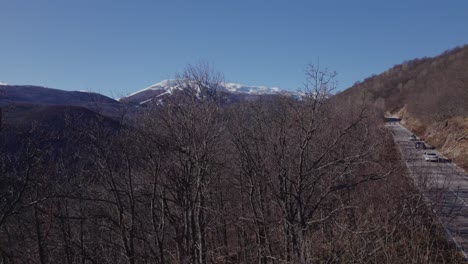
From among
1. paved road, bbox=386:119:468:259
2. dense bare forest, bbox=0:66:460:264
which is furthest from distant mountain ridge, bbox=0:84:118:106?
paved road, bbox=386:119:468:259

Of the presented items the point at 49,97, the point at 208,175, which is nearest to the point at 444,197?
the point at 208,175

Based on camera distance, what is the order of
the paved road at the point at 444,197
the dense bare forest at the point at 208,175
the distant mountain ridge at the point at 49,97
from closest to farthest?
1. the dense bare forest at the point at 208,175
2. the paved road at the point at 444,197
3. the distant mountain ridge at the point at 49,97

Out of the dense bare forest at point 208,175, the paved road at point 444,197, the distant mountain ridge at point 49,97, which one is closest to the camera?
the dense bare forest at point 208,175

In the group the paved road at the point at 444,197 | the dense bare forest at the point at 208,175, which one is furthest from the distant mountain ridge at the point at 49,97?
the paved road at the point at 444,197

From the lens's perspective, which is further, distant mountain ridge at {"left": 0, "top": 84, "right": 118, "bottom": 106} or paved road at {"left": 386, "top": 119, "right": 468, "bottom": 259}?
distant mountain ridge at {"left": 0, "top": 84, "right": 118, "bottom": 106}

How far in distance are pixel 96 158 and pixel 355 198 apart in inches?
379

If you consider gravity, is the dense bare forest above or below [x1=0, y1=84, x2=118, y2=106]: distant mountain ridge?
below

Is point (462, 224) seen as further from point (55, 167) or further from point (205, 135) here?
point (55, 167)

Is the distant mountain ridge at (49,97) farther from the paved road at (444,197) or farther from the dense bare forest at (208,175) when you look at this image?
the paved road at (444,197)

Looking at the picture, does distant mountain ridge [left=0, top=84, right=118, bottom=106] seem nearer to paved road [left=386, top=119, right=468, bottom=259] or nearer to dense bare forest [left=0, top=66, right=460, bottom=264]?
dense bare forest [left=0, top=66, right=460, bottom=264]

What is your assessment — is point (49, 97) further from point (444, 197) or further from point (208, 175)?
point (444, 197)

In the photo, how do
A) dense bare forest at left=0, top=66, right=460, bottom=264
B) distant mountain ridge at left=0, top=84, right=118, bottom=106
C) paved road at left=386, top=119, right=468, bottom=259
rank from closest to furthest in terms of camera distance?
dense bare forest at left=0, top=66, right=460, bottom=264, paved road at left=386, top=119, right=468, bottom=259, distant mountain ridge at left=0, top=84, right=118, bottom=106

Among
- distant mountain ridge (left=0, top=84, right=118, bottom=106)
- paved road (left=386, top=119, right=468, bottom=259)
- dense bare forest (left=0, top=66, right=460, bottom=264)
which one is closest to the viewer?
dense bare forest (left=0, top=66, right=460, bottom=264)

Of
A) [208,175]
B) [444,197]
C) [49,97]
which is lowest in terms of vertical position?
[444,197]
